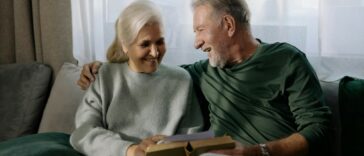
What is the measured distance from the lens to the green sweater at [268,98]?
4.56 feet

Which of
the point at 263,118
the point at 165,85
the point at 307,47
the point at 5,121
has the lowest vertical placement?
the point at 5,121

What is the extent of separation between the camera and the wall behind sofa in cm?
219

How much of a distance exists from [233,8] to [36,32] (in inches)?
47.5

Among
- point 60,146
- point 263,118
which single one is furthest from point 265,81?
point 60,146

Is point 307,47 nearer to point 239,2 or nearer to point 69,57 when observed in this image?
point 239,2

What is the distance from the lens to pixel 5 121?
2.08 m

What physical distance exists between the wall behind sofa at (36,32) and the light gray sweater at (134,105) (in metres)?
0.71

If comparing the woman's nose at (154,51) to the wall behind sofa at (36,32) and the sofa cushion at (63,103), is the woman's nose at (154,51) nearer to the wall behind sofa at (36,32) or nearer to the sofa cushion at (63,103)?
the sofa cushion at (63,103)

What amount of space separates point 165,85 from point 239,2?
0.41 meters

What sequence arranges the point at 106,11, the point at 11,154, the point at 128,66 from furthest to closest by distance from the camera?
the point at 106,11
the point at 128,66
the point at 11,154

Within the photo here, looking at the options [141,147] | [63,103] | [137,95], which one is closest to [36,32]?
[63,103]

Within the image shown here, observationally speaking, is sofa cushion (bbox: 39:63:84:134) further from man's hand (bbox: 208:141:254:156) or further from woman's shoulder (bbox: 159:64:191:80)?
man's hand (bbox: 208:141:254:156)

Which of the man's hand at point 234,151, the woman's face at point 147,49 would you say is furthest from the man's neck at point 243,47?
the man's hand at point 234,151

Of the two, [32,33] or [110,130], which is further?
[32,33]
